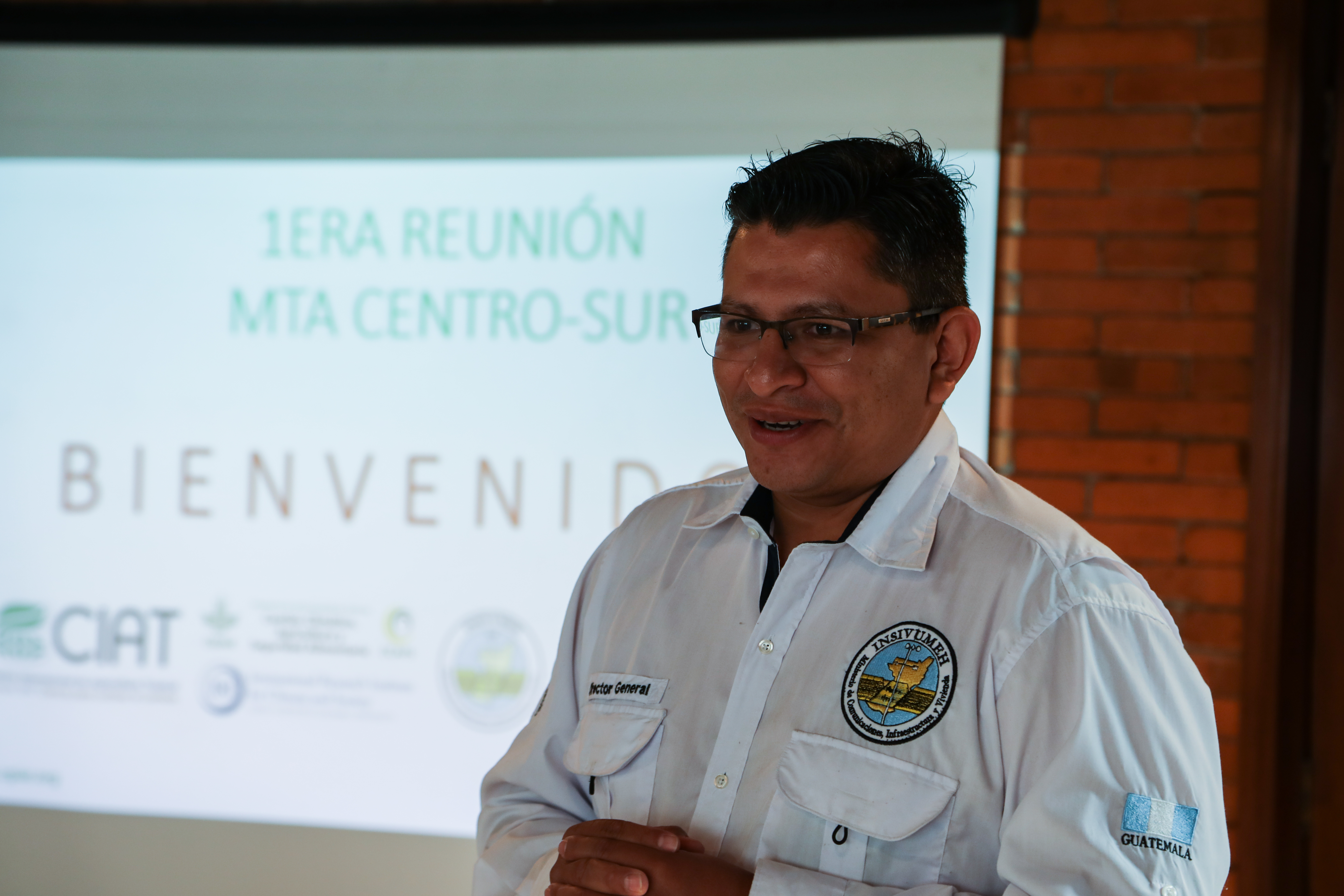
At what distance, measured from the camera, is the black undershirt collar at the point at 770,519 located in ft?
3.77

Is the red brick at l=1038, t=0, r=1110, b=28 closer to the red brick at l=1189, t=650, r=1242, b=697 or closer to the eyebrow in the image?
the red brick at l=1189, t=650, r=1242, b=697

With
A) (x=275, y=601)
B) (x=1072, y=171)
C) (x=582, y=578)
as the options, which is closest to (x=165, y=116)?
(x=275, y=601)

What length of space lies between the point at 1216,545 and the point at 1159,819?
5.34ft

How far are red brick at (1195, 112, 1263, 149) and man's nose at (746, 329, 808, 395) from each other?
1.71 meters

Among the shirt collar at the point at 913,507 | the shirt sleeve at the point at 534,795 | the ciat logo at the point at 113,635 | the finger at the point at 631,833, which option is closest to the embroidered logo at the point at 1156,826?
the shirt collar at the point at 913,507

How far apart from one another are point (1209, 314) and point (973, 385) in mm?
547

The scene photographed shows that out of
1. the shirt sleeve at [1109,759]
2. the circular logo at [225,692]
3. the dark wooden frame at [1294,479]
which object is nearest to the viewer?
the shirt sleeve at [1109,759]

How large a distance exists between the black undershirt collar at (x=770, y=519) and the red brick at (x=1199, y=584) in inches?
55.0

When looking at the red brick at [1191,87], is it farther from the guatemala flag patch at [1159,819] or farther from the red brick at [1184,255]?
the guatemala flag patch at [1159,819]

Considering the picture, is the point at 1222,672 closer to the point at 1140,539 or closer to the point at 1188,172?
Result: the point at 1140,539

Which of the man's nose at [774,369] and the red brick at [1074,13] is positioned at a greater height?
the red brick at [1074,13]

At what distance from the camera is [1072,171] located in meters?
2.35

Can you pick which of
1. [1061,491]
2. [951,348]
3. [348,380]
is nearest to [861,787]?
[951,348]

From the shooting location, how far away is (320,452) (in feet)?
8.31
